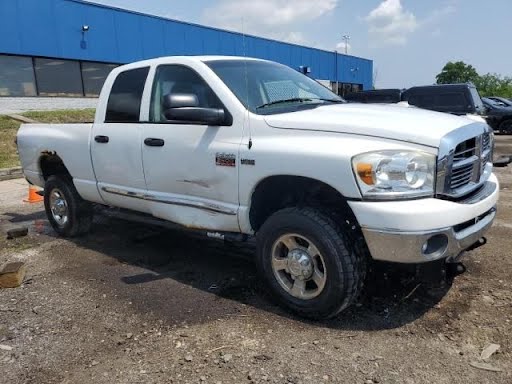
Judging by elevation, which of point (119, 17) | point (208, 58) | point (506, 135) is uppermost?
point (119, 17)

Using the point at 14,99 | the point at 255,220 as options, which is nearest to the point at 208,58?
the point at 255,220

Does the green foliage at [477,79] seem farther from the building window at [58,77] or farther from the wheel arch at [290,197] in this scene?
the wheel arch at [290,197]

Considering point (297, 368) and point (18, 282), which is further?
point (18, 282)

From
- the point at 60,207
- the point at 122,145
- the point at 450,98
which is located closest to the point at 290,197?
the point at 122,145

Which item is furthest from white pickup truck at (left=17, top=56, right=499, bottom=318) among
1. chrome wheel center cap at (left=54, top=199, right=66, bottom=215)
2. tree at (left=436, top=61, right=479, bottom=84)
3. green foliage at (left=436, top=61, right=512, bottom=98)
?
tree at (left=436, top=61, right=479, bottom=84)

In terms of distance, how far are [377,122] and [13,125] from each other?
14.5 m

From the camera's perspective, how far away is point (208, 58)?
432 centimetres

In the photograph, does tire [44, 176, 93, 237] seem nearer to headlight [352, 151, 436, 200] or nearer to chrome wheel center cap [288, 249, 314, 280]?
chrome wheel center cap [288, 249, 314, 280]

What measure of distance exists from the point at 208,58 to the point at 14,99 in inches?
625

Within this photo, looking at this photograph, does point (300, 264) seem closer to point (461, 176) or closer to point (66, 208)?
point (461, 176)

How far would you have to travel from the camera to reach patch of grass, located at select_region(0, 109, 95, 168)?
12.5 meters

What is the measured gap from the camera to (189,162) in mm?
4047

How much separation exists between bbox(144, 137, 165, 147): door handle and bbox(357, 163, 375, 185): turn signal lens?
1903mm

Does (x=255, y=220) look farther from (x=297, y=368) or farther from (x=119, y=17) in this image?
(x=119, y=17)
